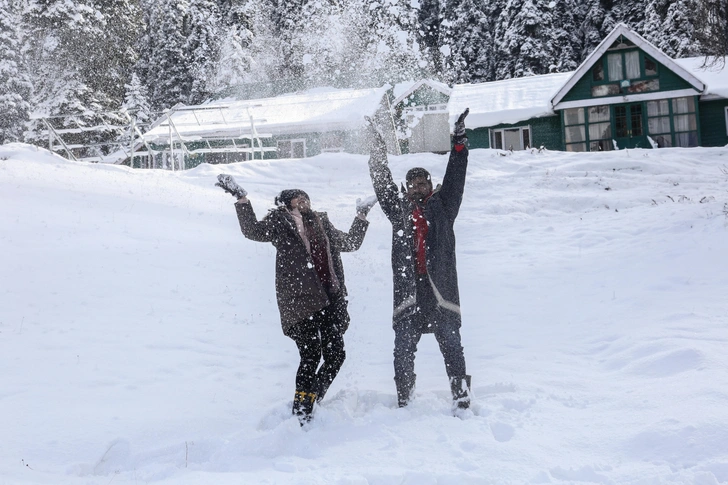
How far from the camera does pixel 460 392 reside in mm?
4371

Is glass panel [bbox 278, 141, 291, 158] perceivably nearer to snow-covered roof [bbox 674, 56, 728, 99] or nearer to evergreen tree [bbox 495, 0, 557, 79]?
snow-covered roof [bbox 674, 56, 728, 99]

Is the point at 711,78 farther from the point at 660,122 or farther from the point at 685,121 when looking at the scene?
the point at 660,122

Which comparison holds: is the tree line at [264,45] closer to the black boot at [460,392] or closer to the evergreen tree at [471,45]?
the evergreen tree at [471,45]

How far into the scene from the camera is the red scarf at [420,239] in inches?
176

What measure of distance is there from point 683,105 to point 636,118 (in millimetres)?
1678

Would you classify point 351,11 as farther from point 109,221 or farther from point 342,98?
point 109,221

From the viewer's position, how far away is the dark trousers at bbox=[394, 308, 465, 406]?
4398 mm

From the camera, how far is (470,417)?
4.25 m

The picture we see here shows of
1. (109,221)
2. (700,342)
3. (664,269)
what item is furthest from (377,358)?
(109,221)

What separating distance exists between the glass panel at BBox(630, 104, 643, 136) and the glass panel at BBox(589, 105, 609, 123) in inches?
37.5

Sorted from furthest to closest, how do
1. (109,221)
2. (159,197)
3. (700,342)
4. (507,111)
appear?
(507,111), (159,197), (109,221), (700,342)

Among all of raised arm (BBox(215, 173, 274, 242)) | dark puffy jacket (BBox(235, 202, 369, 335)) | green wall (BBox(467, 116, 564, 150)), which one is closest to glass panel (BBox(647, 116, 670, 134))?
green wall (BBox(467, 116, 564, 150))

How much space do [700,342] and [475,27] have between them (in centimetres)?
4289

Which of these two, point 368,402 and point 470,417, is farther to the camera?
point 368,402
